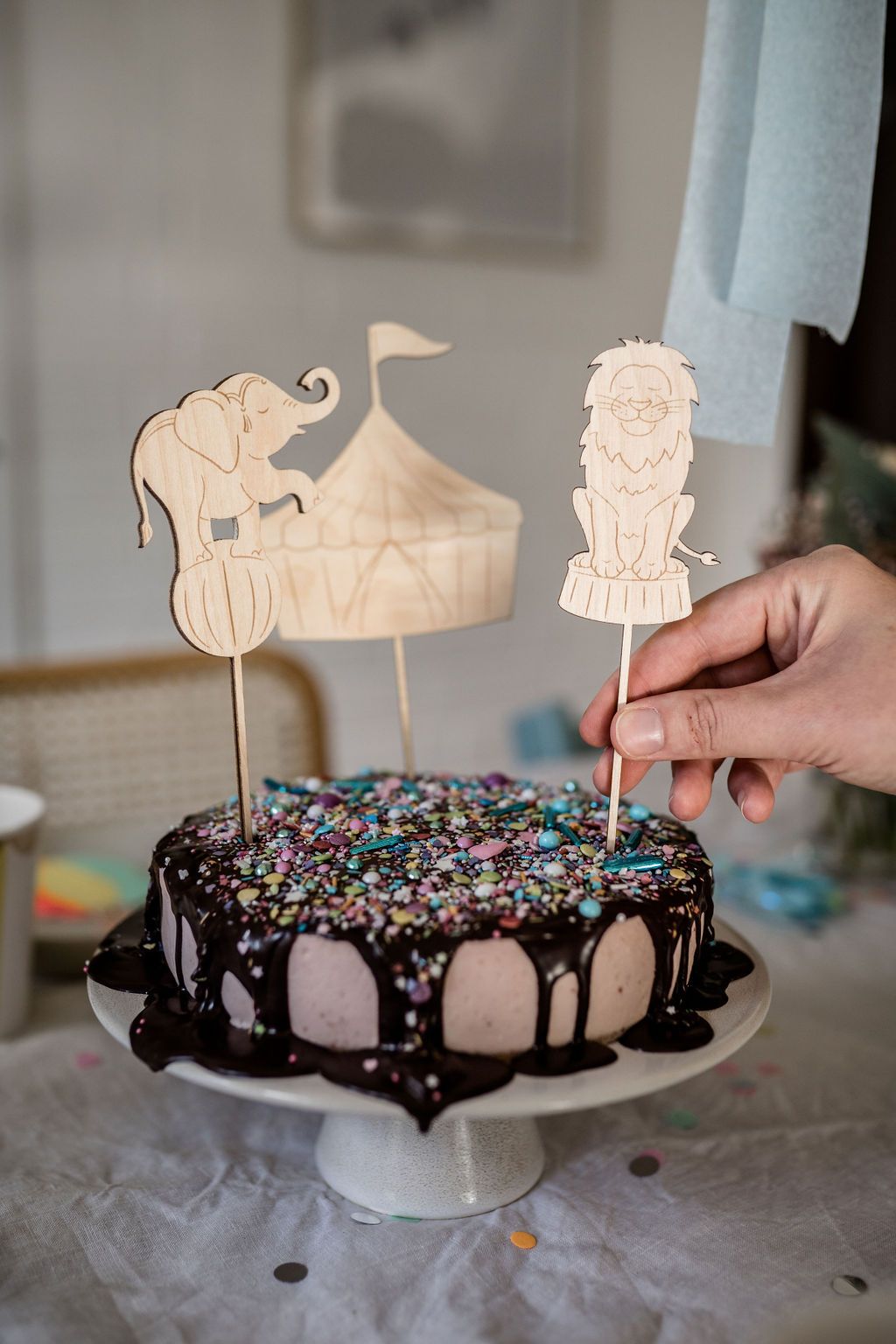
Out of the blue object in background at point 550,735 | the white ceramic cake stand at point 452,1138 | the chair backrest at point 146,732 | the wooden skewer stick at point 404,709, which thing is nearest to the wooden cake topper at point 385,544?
the wooden skewer stick at point 404,709

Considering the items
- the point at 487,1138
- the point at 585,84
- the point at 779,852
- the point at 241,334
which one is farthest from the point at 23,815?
the point at 585,84

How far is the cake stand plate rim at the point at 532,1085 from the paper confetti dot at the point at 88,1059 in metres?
0.25

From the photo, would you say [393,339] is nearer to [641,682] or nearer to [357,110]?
[641,682]

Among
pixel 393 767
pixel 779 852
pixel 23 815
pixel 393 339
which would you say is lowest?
pixel 393 767

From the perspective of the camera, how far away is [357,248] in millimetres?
2676

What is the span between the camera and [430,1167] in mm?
837

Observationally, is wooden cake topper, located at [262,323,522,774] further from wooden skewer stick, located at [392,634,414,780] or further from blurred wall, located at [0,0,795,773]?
blurred wall, located at [0,0,795,773]

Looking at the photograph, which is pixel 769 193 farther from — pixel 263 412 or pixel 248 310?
pixel 248 310

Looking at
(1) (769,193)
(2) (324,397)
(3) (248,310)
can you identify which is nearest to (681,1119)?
(2) (324,397)

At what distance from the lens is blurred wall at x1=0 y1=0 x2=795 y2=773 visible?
2.38 m

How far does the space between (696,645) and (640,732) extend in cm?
19

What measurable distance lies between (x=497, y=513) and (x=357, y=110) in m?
1.93

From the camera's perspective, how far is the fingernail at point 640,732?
89 cm

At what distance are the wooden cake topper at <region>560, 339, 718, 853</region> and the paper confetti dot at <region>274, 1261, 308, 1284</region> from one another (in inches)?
15.0
